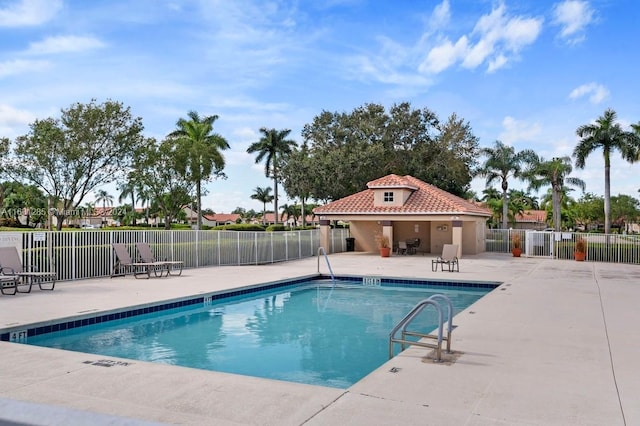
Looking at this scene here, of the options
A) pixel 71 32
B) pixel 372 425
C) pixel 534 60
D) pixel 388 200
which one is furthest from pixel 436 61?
pixel 372 425

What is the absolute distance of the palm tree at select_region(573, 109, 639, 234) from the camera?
113 feet

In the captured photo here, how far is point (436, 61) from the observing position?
20891 mm

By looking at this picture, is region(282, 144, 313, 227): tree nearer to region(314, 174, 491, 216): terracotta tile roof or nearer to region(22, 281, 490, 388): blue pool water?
region(314, 174, 491, 216): terracotta tile roof

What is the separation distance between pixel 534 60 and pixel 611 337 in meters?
15.1

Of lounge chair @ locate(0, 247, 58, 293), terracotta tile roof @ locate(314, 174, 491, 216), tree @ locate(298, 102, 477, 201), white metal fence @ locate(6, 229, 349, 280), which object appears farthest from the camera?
tree @ locate(298, 102, 477, 201)

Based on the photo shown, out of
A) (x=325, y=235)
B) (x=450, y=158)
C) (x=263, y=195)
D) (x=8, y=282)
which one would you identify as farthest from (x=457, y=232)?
(x=263, y=195)

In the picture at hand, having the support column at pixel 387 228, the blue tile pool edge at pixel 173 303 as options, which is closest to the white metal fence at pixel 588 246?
the support column at pixel 387 228

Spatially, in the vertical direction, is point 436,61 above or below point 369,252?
above

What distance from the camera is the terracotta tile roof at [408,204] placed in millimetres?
28281

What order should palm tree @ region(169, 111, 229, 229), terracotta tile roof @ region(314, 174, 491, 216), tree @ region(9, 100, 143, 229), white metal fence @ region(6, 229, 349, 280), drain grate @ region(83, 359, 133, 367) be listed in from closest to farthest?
drain grate @ region(83, 359, 133, 367), white metal fence @ region(6, 229, 349, 280), tree @ region(9, 100, 143, 229), terracotta tile roof @ region(314, 174, 491, 216), palm tree @ region(169, 111, 229, 229)

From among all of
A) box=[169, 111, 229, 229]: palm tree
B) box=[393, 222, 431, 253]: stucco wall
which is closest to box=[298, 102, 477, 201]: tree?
box=[169, 111, 229, 229]: palm tree

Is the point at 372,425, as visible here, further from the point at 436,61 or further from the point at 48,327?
the point at 436,61

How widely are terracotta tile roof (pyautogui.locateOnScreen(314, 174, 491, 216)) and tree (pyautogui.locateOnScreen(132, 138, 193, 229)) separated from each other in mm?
10198

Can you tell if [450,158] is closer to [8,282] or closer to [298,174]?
[298,174]
